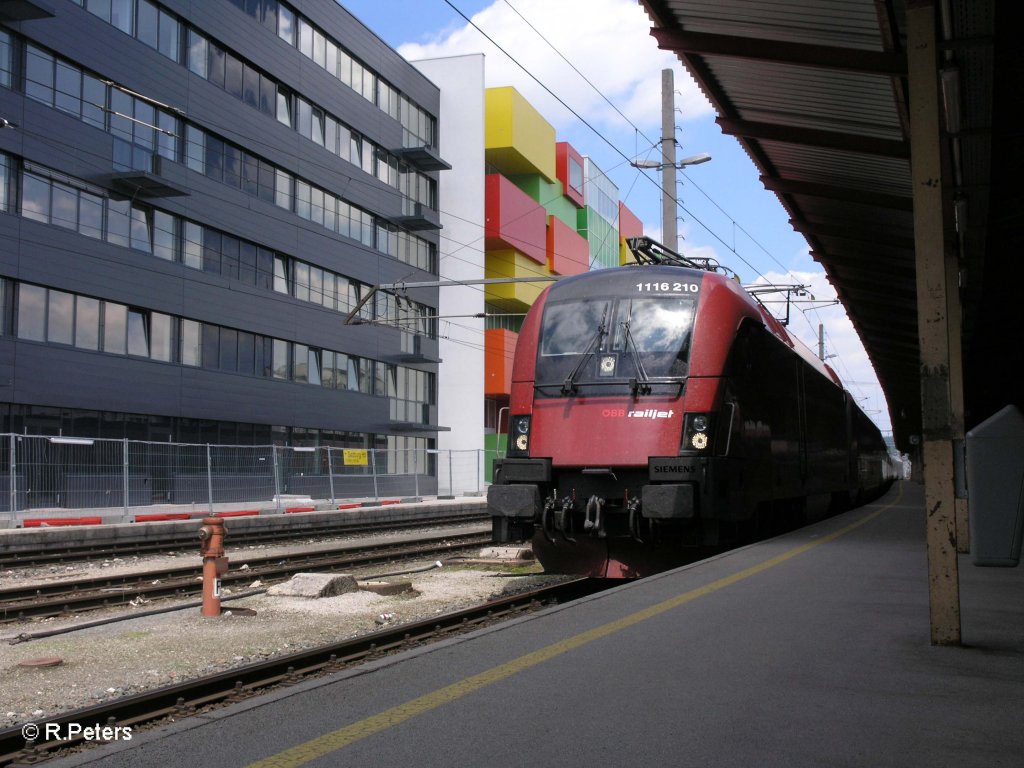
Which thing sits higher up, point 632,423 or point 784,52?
point 784,52

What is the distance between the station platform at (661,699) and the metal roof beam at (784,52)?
4605 millimetres

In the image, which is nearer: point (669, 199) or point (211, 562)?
point (211, 562)

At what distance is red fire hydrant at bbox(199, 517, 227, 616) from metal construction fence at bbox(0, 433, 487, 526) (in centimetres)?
1210

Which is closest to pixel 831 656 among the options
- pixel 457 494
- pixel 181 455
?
pixel 181 455

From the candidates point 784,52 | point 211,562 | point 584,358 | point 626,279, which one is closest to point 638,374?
point 584,358

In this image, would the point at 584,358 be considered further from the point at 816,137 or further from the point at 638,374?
the point at 816,137

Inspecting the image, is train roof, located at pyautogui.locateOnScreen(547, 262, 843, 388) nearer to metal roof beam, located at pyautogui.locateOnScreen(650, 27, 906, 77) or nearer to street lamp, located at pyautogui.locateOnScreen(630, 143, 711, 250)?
metal roof beam, located at pyautogui.locateOnScreen(650, 27, 906, 77)

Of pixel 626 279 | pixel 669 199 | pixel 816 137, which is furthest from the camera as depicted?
pixel 669 199

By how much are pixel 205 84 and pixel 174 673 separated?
2845cm

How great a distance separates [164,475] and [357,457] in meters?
8.77

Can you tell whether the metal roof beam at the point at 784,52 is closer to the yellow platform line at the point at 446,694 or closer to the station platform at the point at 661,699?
the station platform at the point at 661,699

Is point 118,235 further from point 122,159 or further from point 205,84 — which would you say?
point 205,84

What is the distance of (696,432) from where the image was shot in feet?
32.8

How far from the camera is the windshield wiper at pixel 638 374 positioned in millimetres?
10281
